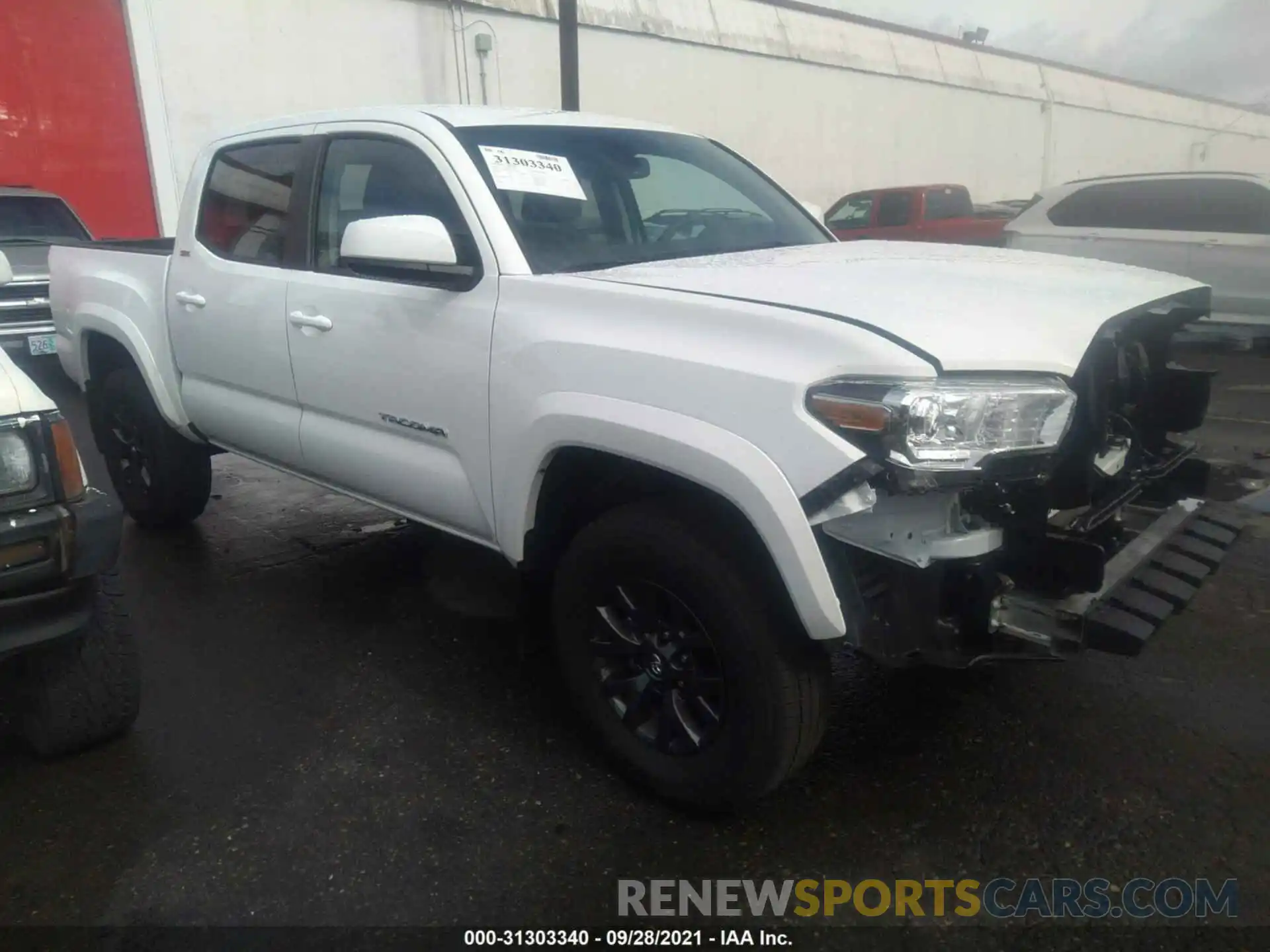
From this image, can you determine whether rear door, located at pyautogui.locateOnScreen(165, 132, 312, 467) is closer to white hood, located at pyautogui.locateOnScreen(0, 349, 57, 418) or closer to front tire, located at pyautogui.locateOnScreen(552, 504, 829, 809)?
white hood, located at pyautogui.locateOnScreen(0, 349, 57, 418)

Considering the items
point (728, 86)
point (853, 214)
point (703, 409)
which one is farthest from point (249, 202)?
point (728, 86)

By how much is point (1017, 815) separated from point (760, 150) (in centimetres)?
1733

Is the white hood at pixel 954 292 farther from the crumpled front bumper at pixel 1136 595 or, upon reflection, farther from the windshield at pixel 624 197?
the crumpled front bumper at pixel 1136 595

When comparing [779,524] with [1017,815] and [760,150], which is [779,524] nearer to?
[1017,815]

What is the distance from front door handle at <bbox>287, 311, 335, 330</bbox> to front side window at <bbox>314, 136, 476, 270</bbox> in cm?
18

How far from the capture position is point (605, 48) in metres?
15.3

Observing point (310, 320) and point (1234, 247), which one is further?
point (1234, 247)

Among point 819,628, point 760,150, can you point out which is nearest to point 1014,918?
point 819,628

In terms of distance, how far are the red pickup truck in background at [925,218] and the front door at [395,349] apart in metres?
9.56

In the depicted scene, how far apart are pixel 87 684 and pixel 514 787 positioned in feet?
3.91

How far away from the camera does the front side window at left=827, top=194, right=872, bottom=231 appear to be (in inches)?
514

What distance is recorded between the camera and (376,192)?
322cm

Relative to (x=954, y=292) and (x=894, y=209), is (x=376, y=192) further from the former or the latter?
(x=894, y=209)

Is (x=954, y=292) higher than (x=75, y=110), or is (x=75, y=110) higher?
(x=75, y=110)
